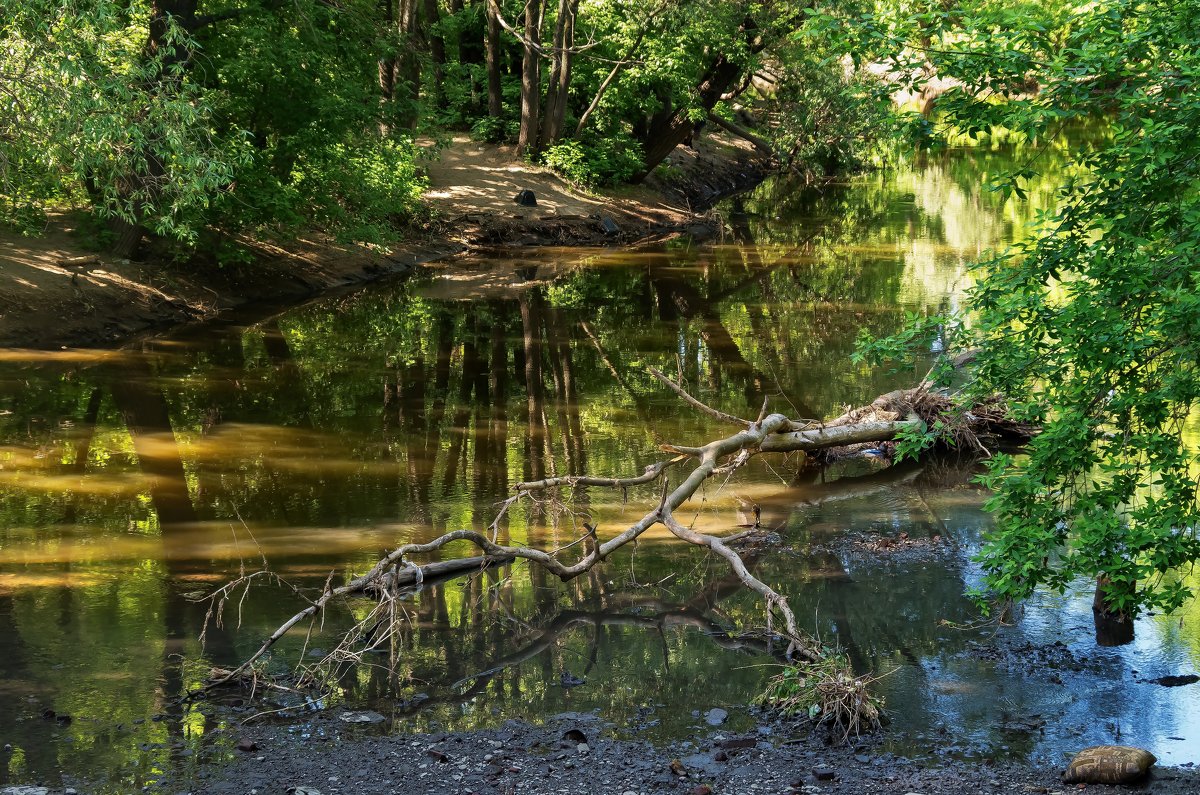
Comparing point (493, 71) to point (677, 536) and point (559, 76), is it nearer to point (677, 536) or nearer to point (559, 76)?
point (559, 76)

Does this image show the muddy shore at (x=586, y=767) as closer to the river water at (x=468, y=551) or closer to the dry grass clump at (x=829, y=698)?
the dry grass clump at (x=829, y=698)

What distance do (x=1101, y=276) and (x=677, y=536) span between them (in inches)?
199

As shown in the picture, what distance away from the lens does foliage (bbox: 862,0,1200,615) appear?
686cm

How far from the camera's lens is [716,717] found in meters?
8.07

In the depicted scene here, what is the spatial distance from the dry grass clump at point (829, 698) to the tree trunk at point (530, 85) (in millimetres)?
25971

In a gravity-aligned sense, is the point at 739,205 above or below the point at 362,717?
above

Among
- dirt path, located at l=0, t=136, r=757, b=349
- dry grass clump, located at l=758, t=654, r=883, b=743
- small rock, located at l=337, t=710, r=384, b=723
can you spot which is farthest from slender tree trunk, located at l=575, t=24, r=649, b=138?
small rock, located at l=337, t=710, r=384, b=723

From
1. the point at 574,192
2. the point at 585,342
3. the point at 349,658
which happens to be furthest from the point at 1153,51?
the point at 574,192

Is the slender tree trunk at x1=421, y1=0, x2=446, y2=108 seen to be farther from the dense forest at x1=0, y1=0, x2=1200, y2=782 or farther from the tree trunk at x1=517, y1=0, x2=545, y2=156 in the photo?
the tree trunk at x1=517, y1=0, x2=545, y2=156

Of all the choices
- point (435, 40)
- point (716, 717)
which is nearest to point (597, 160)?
point (435, 40)

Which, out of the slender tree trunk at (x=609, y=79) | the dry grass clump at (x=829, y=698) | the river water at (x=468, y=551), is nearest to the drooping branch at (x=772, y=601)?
the river water at (x=468, y=551)

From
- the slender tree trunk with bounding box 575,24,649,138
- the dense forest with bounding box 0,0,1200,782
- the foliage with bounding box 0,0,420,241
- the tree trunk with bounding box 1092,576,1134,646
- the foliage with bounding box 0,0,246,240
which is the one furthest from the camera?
the slender tree trunk with bounding box 575,24,649,138

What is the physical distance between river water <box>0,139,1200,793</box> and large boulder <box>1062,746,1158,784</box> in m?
0.37

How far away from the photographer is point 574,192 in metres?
36.7
